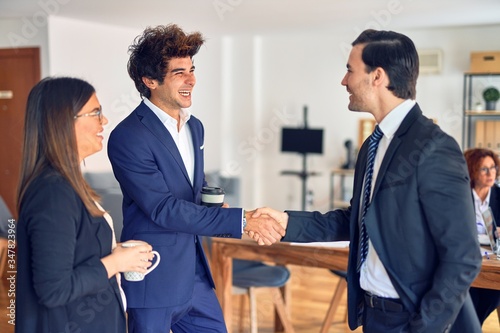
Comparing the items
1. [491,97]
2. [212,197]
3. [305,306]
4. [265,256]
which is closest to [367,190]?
[212,197]

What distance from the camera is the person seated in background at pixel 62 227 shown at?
1.50 meters

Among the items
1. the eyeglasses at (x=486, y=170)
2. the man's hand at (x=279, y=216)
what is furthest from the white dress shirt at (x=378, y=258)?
the eyeglasses at (x=486, y=170)

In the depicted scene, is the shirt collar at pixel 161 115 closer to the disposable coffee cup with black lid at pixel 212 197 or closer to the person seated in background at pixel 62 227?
the disposable coffee cup with black lid at pixel 212 197

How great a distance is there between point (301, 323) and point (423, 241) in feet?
8.74

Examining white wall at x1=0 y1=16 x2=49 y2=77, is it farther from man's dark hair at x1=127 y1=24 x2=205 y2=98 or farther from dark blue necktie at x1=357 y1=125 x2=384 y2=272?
dark blue necktie at x1=357 y1=125 x2=384 y2=272

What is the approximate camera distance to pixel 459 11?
5.83 metres

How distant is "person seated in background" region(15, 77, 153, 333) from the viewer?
1.50 m

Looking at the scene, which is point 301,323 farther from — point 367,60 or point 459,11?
point 459,11

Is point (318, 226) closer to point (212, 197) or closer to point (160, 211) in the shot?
point (212, 197)

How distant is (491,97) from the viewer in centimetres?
654

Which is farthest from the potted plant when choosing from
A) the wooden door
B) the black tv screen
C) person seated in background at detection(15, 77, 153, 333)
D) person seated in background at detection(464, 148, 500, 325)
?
person seated in background at detection(15, 77, 153, 333)

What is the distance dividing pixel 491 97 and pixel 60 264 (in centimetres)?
604

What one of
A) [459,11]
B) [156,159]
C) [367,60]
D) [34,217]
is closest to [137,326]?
[156,159]

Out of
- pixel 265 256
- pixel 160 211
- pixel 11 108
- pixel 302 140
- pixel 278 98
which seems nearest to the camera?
pixel 160 211
